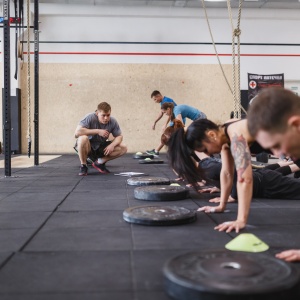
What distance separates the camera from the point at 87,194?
304 centimetres

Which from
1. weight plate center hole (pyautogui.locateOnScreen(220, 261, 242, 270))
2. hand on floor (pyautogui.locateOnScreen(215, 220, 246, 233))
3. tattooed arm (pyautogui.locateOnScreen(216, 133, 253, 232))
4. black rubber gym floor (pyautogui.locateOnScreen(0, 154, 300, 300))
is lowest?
black rubber gym floor (pyautogui.locateOnScreen(0, 154, 300, 300))

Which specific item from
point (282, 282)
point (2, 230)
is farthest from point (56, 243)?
point (282, 282)

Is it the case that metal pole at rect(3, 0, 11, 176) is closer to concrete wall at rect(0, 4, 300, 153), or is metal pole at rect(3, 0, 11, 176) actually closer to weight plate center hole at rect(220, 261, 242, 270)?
weight plate center hole at rect(220, 261, 242, 270)

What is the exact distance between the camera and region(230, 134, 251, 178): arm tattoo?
178 cm

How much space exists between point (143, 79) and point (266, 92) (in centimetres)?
806

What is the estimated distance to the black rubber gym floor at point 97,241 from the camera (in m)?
1.20

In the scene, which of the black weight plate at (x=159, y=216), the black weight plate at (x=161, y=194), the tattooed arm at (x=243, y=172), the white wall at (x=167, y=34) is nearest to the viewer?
the tattooed arm at (x=243, y=172)

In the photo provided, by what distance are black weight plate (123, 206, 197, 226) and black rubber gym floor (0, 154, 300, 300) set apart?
32 mm

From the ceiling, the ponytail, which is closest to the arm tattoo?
the ponytail

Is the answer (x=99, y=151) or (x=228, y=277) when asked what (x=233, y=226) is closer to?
(x=228, y=277)

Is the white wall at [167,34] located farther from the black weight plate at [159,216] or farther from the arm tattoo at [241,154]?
the arm tattoo at [241,154]

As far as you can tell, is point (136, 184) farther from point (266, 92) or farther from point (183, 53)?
point (183, 53)

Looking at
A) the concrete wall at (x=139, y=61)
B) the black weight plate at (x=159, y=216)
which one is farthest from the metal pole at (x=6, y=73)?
the concrete wall at (x=139, y=61)

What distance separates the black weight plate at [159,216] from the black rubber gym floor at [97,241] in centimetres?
3
